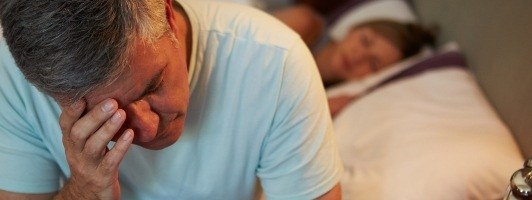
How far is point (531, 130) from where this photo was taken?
1.13 metres

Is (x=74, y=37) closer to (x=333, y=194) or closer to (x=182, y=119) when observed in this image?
(x=182, y=119)

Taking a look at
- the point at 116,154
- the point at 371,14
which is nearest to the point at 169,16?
the point at 116,154

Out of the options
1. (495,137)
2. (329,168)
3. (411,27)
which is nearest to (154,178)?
(329,168)

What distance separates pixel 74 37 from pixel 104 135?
0.56 feet

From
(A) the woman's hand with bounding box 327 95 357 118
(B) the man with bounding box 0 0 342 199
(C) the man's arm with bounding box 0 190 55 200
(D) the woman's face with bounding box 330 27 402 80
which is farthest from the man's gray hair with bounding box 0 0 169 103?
(D) the woman's face with bounding box 330 27 402 80

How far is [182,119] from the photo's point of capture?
0.85 m

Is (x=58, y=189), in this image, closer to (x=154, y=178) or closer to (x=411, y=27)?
(x=154, y=178)

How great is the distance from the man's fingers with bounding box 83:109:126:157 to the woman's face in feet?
3.62

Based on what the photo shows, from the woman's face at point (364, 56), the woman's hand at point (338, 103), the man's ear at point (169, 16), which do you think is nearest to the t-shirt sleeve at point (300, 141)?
the man's ear at point (169, 16)

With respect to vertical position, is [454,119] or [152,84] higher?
[152,84]

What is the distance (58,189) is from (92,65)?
1.32 feet

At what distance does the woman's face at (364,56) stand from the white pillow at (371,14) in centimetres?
11

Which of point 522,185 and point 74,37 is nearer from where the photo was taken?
point 74,37

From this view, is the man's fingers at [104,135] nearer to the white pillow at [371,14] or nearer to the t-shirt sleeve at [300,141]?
the t-shirt sleeve at [300,141]
